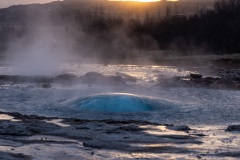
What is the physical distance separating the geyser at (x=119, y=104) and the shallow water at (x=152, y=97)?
0.56ft

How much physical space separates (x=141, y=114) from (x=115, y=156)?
3.72 meters

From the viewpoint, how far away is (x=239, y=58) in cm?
2645

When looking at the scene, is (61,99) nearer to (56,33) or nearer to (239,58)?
(239,58)

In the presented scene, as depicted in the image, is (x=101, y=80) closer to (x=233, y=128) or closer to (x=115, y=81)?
(x=115, y=81)

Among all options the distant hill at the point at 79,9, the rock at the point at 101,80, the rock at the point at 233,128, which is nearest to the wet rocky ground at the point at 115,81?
the rock at the point at 101,80

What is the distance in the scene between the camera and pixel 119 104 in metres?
10.8

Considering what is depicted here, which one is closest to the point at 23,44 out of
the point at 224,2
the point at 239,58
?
the point at 224,2

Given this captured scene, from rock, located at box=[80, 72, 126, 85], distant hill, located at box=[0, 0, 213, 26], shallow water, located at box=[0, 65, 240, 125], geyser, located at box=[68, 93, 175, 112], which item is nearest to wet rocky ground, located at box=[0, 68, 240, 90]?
rock, located at box=[80, 72, 126, 85]

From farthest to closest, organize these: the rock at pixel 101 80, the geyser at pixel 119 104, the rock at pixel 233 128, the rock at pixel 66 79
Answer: the rock at pixel 66 79 → the rock at pixel 101 80 → the geyser at pixel 119 104 → the rock at pixel 233 128

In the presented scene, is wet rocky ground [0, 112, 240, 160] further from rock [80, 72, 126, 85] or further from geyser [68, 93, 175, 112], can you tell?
rock [80, 72, 126, 85]

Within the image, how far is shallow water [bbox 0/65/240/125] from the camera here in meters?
9.91

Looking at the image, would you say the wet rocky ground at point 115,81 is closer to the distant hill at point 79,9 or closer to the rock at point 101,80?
the rock at point 101,80

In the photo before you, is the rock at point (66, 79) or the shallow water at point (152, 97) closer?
the shallow water at point (152, 97)

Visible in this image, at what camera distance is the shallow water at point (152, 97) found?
9914 millimetres
